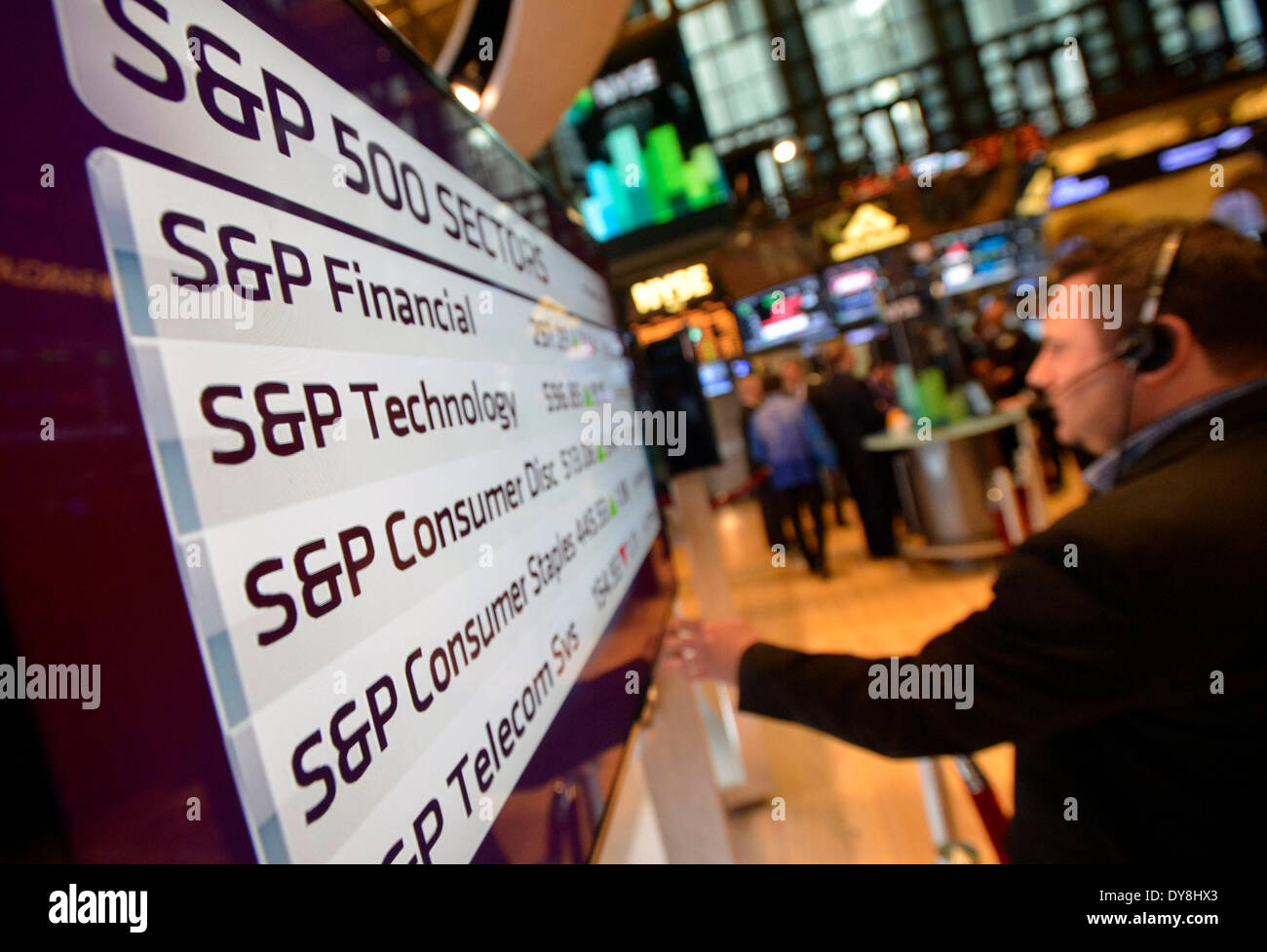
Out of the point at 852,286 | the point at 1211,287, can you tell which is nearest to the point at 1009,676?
the point at 1211,287

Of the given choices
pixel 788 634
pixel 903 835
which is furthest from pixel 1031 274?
pixel 903 835

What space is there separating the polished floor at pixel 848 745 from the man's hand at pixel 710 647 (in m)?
0.42

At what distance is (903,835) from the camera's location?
2.76 metres

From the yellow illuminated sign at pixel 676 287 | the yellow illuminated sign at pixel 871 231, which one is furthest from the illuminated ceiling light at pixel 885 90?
the yellow illuminated sign at pixel 676 287

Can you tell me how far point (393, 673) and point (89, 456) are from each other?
0.32 meters

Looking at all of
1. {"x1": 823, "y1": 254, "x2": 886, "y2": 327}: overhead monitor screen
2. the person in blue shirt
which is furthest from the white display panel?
{"x1": 823, "y1": 254, "x2": 886, "y2": 327}: overhead monitor screen

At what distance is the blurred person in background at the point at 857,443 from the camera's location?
21.7 feet

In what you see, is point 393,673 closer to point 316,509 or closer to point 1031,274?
point 316,509

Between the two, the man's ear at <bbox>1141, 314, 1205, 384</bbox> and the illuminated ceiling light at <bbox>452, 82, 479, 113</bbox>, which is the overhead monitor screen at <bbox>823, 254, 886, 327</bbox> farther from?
the man's ear at <bbox>1141, 314, 1205, 384</bbox>

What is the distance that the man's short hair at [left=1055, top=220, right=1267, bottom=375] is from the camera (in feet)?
4.15

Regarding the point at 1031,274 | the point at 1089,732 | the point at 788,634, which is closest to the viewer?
the point at 1089,732

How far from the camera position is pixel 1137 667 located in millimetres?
1011

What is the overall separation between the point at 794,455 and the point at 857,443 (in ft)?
2.69

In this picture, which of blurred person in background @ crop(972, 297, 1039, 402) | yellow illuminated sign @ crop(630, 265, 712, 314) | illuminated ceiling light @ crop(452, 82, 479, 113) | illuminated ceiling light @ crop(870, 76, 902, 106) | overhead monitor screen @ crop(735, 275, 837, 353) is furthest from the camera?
illuminated ceiling light @ crop(870, 76, 902, 106)
